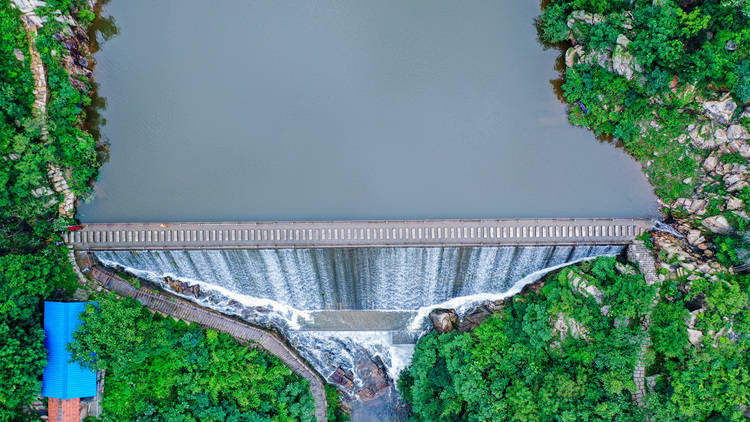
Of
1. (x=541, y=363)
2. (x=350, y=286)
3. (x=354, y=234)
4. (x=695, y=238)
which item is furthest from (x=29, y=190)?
(x=695, y=238)

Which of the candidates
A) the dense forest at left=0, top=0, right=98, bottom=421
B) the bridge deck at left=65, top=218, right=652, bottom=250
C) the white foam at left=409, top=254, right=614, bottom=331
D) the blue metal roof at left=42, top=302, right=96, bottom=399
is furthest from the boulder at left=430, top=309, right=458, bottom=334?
the dense forest at left=0, top=0, right=98, bottom=421

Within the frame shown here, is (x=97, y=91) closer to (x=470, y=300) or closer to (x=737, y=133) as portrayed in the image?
(x=470, y=300)

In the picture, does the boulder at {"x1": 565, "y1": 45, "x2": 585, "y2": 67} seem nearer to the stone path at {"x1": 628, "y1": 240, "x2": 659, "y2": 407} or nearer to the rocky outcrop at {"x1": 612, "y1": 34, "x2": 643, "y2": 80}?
the rocky outcrop at {"x1": 612, "y1": 34, "x2": 643, "y2": 80}

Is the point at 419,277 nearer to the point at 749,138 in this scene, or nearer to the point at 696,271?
the point at 696,271

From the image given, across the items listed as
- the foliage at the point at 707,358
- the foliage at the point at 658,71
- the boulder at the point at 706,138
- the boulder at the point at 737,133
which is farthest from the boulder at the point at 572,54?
the foliage at the point at 707,358

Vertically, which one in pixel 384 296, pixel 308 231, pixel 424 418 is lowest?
pixel 424 418

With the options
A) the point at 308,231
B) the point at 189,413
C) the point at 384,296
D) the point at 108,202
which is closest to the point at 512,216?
the point at 384,296

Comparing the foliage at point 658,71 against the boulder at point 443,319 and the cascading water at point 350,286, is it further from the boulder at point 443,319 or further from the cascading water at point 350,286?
the boulder at point 443,319
